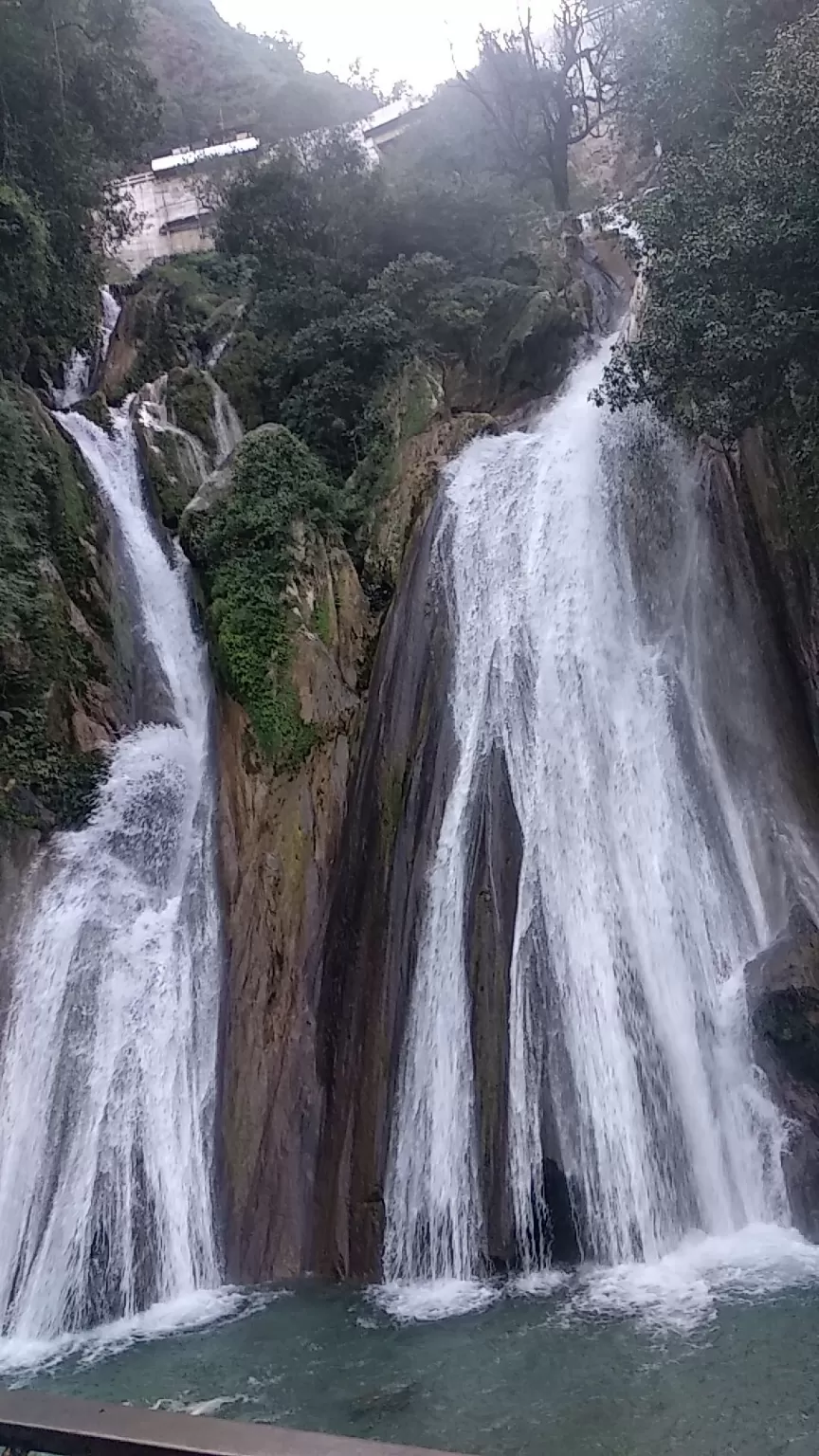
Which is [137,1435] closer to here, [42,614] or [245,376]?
[42,614]

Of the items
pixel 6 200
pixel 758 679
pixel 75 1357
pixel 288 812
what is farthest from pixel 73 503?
pixel 75 1357

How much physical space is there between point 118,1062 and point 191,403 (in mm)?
12649

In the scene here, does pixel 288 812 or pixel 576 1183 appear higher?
pixel 288 812

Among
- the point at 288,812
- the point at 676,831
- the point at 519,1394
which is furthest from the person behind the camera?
the point at 288,812

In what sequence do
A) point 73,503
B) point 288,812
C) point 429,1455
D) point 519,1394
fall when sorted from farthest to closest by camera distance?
point 73,503 < point 288,812 < point 519,1394 < point 429,1455

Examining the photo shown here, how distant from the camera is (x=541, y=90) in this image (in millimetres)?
28250

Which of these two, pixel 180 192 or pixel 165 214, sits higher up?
pixel 180 192

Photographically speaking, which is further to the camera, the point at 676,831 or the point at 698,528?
the point at 698,528

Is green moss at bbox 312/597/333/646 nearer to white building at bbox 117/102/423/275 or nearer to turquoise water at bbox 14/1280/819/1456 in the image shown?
turquoise water at bbox 14/1280/819/1456

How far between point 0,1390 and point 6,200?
17.5 m

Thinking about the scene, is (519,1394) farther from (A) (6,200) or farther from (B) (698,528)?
(A) (6,200)

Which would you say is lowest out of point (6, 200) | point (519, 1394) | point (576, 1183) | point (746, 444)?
point (519, 1394)

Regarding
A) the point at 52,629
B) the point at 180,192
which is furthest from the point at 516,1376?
the point at 180,192

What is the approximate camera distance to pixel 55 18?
1902 centimetres
